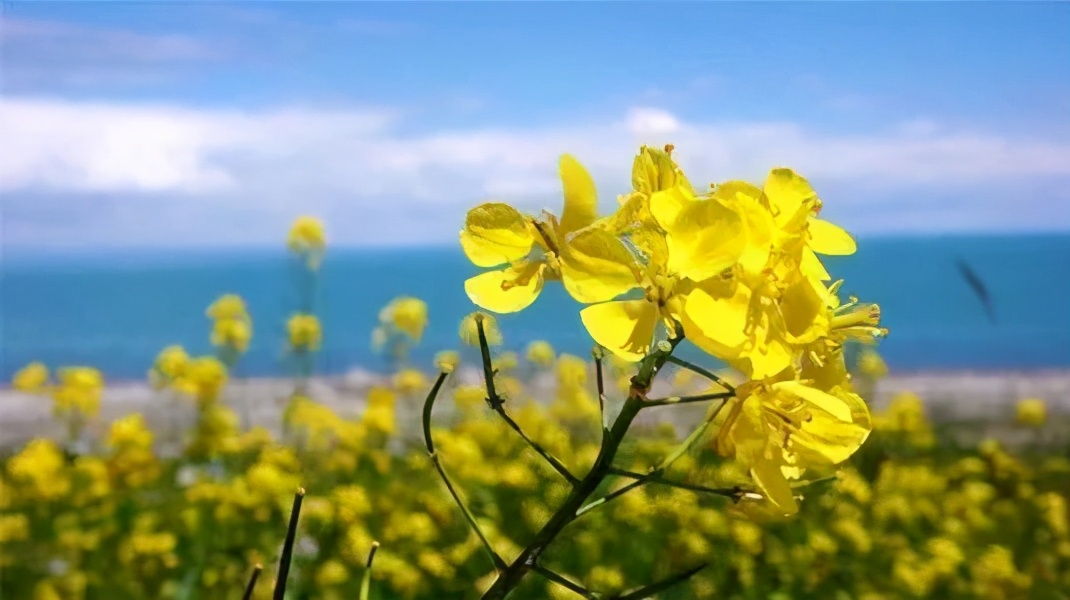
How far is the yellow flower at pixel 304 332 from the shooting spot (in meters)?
1.46

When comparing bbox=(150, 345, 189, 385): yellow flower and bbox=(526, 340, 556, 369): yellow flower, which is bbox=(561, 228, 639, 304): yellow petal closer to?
bbox=(526, 340, 556, 369): yellow flower

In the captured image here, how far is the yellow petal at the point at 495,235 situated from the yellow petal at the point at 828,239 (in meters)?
0.11

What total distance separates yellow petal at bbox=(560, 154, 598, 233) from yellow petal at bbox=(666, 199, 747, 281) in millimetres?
65

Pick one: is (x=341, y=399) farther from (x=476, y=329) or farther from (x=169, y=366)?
(x=476, y=329)

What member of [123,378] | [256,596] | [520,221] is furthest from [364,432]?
[123,378]

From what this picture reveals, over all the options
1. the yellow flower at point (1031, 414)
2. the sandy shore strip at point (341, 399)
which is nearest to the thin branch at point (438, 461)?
the sandy shore strip at point (341, 399)

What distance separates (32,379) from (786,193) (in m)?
1.39

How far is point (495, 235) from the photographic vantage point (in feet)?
1.27

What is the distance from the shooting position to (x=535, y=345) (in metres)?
1.36

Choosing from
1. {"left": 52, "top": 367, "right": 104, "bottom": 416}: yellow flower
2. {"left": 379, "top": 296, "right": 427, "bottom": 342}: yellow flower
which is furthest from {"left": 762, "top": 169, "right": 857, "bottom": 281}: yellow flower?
{"left": 52, "top": 367, "right": 104, "bottom": 416}: yellow flower

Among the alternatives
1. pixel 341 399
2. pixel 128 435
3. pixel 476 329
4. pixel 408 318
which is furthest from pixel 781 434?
pixel 341 399

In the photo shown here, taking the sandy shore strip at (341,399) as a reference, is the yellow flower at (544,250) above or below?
above

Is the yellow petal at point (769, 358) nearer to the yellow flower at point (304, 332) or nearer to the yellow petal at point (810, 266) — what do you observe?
the yellow petal at point (810, 266)

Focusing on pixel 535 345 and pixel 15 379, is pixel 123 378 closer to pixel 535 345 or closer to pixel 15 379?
pixel 15 379
